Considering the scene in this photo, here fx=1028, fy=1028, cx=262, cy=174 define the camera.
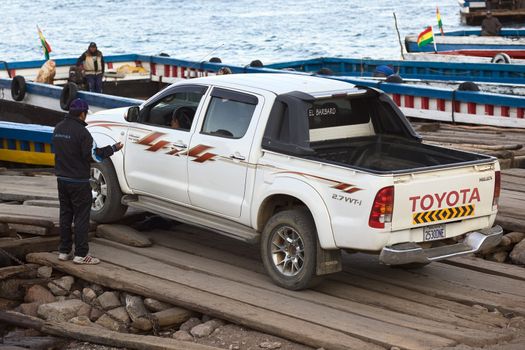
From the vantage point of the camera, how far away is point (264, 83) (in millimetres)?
9344

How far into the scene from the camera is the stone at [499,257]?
10109 mm

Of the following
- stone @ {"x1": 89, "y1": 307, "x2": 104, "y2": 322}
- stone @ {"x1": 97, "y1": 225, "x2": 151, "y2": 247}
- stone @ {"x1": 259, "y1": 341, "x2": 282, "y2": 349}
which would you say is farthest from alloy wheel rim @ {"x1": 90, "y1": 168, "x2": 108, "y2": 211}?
stone @ {"x1": 259, "y1": 341, "x2": 282, "y2": 349}

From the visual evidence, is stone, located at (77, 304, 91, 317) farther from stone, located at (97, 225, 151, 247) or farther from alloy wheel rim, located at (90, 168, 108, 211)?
alloy wheel rim, located at (90, 168, 108, 211)

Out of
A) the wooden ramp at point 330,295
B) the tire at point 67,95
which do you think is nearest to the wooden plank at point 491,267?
the wooden ramp at point 330,295

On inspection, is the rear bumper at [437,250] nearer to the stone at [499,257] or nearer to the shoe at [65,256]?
the stone at [499,257]

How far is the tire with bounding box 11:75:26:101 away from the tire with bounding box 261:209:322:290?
12.7m

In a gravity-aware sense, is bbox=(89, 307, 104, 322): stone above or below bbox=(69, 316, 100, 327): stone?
below

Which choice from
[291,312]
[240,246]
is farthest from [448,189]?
[240,246]

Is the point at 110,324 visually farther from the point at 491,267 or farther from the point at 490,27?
the point at 490,27

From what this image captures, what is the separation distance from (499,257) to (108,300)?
3.88m

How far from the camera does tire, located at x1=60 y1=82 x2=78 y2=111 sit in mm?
19000

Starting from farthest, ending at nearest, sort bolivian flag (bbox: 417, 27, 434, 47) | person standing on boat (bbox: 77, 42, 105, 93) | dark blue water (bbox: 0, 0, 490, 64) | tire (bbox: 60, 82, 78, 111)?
1. dark blue water (bbox: 0, 0, 490, 64)
2. bolivian flag (bbox: 417, 27, 434, 47)
3. person standing on boat (bbox: 77, 42, 105, 93)
4. tire (bbox: 60, 82, 78, 111)

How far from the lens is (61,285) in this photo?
9250mm

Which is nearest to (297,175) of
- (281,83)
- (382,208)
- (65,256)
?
(382,208)
